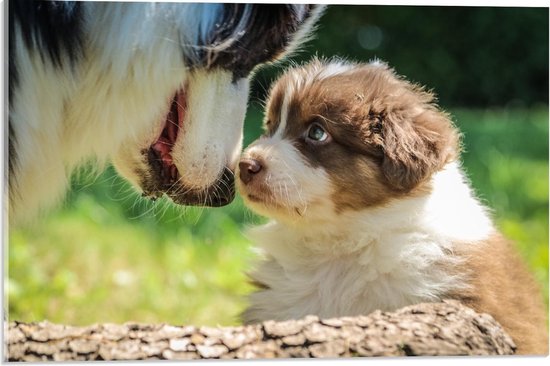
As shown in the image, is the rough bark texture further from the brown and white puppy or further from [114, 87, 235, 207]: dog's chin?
[114, 87, 235, 207]: dog's chin

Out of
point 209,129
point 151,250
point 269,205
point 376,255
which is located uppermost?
point 209,129

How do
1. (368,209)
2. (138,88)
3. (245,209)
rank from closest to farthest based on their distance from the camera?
(138,88) → (368,209) → (245,209)

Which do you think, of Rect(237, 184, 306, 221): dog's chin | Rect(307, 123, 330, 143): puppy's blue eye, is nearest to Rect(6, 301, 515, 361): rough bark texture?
Rect(237, 184, 306, 221): dog's chin

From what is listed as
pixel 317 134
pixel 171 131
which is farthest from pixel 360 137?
pixel 171 131

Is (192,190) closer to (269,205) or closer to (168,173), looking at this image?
(168,173)

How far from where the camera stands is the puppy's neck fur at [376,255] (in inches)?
122

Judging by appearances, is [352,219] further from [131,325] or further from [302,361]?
[131,325]

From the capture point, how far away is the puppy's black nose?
302cm

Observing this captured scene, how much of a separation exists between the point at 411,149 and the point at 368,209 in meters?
0.27

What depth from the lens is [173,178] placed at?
3166 millimetres

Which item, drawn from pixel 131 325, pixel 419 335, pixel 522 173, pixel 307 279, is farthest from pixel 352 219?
pixel 522 173

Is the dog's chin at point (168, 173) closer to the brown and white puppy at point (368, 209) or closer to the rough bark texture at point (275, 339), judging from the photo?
the brown and white puppy at point (368, 209)

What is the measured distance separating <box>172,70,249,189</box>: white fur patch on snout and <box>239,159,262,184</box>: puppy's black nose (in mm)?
101

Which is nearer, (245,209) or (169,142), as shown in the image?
(169,142)
